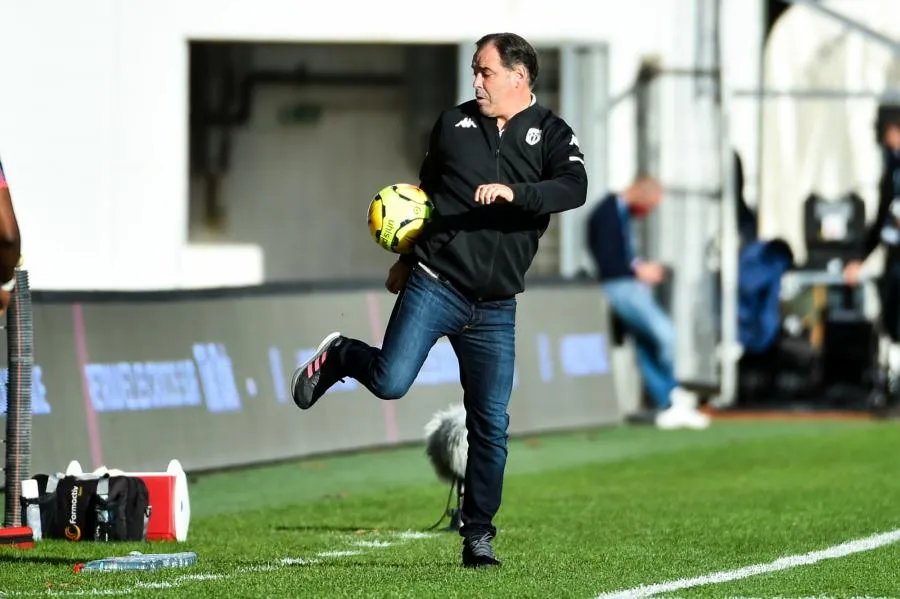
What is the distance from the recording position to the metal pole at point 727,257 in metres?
19.9

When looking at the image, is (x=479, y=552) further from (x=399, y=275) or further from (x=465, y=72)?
(x=465, y=72)

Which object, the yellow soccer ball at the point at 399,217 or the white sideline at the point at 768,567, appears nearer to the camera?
the white sideline at the point at 768,567

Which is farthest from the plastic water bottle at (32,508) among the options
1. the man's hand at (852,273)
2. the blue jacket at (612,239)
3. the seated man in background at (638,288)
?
the man's hand at (852,273)

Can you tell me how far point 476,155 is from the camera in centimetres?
816

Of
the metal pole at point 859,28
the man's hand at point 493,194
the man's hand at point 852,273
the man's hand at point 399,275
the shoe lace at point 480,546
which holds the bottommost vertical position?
the shoe lace at point 480,546

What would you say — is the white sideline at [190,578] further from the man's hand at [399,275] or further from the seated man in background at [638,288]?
the seated man in background at [638,288]

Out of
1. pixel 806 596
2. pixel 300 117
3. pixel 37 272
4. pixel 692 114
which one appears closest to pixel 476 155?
pixel 806 596

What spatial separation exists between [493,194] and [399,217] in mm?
634

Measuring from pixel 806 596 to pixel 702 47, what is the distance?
12871 millimetres

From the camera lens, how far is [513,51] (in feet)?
26.7

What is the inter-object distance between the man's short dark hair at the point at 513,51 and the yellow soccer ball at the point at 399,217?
0.64 m

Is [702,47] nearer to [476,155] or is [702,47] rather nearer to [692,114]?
[692,114]

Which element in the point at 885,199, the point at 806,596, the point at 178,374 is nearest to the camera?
the point at 806,596

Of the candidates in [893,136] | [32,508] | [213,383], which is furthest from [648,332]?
[32,508]
